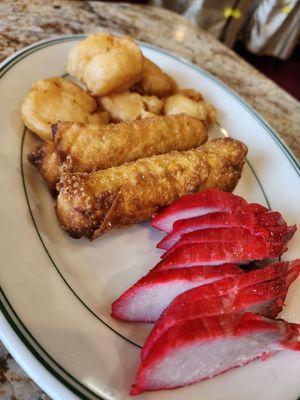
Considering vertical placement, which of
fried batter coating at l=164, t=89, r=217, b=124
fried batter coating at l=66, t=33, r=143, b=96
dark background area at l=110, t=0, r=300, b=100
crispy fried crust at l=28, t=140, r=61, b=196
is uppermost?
fried batter coating at l=66, t=33, r=143, b=96

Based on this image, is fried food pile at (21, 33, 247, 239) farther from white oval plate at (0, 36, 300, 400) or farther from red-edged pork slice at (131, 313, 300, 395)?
red-edged pork slice at (131, 313, 300, 395)

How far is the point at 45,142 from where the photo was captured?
4.32 ft

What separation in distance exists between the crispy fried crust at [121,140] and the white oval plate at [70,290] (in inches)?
5.6

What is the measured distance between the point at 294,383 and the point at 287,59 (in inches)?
162

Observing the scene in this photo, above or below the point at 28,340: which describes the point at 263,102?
above

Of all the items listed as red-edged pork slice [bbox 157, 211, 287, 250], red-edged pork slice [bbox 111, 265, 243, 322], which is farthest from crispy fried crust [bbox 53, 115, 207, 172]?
red-edged pork slice [bbox 111, 265, 243, 322]

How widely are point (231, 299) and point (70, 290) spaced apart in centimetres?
39

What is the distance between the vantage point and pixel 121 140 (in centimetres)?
136

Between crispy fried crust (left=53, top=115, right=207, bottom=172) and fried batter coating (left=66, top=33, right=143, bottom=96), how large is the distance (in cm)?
17

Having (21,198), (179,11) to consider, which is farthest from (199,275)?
(179,11)

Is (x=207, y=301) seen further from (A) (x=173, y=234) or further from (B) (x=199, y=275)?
(A) (x=173, y=234)

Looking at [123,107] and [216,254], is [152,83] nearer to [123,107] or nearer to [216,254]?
[123,107]

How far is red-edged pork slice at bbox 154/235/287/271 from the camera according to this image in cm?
106

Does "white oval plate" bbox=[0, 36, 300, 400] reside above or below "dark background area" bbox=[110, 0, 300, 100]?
above
